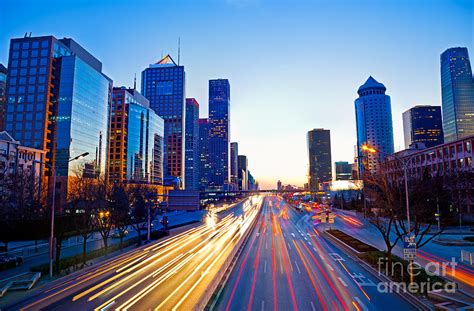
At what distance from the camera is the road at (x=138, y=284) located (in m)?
17.9

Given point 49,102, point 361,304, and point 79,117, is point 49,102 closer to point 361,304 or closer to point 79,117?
point 79,117

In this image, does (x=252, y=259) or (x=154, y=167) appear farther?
(x=154, y=167)

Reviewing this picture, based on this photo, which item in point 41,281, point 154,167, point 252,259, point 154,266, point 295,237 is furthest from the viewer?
point 154,167

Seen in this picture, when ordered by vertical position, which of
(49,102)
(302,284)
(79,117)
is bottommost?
(302,284)

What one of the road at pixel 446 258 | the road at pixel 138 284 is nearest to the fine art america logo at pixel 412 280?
the road at pixel 446 258

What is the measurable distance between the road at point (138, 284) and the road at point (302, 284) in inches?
96.7

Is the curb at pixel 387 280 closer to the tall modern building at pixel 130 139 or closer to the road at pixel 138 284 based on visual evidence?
the road at pixel 138 284

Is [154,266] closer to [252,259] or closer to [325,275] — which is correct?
[252,259]

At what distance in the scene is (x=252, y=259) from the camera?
30.7 m

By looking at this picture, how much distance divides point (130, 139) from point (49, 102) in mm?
60962


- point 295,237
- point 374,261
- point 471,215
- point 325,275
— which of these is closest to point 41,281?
point 325,275

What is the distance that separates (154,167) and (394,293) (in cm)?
17894

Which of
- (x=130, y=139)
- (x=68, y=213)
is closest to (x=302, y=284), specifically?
(x=68, y=213)

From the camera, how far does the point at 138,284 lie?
21906mm
